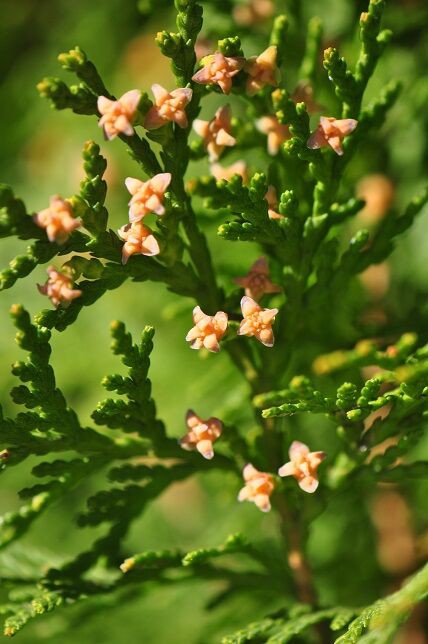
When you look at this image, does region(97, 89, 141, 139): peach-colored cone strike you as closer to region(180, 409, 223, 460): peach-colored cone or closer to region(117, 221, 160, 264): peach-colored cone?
region(117, 221, 160, 264): peach-colored cone

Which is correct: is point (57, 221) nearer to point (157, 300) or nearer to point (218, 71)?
point (218, 71)

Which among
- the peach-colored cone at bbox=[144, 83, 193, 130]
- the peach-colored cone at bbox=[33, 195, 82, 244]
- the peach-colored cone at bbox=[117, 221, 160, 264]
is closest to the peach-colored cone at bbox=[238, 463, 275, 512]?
A: the peach-colored cone at bbox=[117, 221, 160, 264]

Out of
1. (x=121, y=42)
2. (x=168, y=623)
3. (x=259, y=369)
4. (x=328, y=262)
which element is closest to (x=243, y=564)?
(x=168, y=623)

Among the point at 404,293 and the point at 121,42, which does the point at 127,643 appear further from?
the point at 121,42

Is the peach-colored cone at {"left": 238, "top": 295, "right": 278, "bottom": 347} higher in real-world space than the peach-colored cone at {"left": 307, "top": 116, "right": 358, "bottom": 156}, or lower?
lower

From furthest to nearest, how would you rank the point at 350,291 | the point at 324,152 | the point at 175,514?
the point at 175,514
the point at 350,291
the point at 324,152

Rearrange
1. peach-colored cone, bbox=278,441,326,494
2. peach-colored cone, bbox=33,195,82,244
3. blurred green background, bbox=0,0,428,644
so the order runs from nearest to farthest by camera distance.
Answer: peach-colored cone, bbox=33,195,82,244, peach-colored cone, bbox=278,441,326,494, blurred green background, bbox=0,0,428,644

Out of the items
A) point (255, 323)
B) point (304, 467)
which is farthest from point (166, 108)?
point (304, 467)
